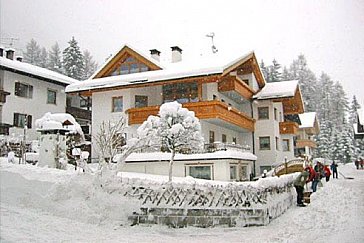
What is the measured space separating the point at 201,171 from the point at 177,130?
2.45m

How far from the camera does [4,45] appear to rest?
375 cm

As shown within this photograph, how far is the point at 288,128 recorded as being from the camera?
1557 cm

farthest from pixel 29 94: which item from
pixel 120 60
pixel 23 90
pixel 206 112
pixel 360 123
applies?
pixel 360 123

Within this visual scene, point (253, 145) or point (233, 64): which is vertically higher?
point (233, 64)

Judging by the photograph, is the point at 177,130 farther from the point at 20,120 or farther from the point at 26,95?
the point at 26,95

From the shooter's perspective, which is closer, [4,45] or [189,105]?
[4,45]

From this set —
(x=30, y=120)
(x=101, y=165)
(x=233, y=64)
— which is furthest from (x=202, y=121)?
(x=101, y=165)

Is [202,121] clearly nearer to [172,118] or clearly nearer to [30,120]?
[172,118]

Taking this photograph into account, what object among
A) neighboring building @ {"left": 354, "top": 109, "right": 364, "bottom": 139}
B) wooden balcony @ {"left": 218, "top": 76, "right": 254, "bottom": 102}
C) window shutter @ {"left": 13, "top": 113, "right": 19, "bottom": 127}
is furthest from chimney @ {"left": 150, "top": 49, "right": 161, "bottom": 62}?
neighboring building @ {"left": 354, "top": 109, "right": 364, "bottom": 139}

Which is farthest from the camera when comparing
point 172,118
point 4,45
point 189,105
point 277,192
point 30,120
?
point 189,105

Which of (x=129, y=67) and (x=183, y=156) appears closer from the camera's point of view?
(x=183, y=156)

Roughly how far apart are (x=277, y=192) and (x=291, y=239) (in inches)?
96.4

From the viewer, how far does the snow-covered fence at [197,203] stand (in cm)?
486

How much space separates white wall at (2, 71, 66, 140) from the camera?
812cm
